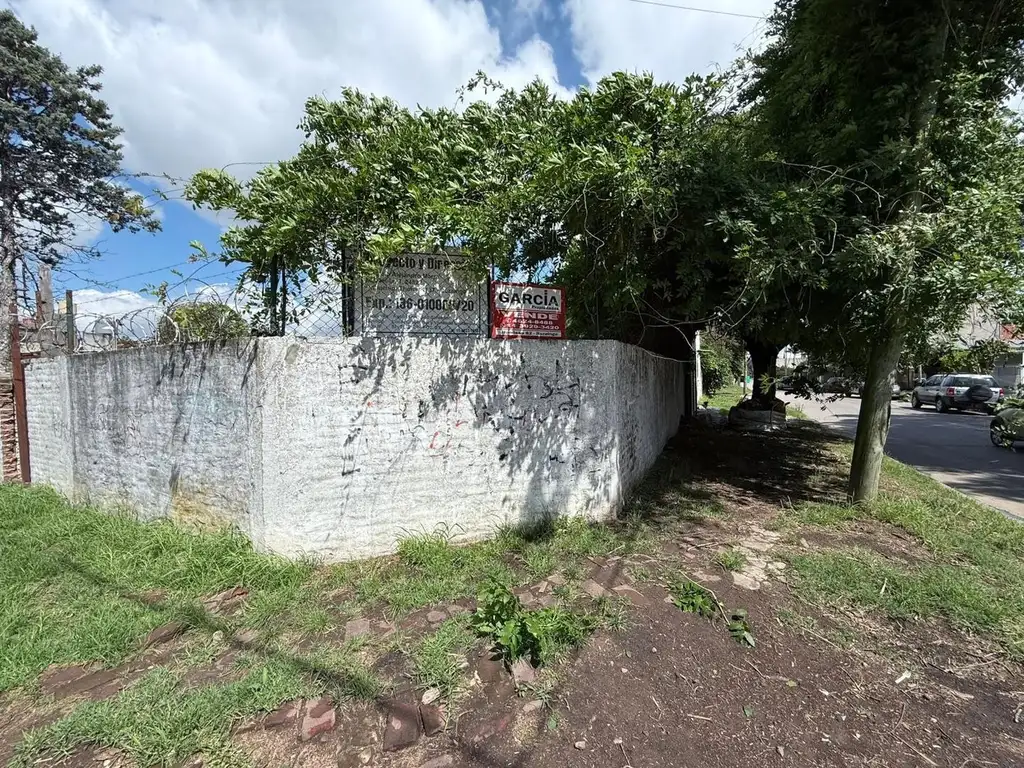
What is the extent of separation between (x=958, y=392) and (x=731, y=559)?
70.5ft

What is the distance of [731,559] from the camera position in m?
4.00

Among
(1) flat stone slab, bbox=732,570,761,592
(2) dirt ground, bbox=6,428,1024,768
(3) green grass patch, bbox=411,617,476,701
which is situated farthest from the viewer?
(1) flat stone slab, bbox=732,570,761,592

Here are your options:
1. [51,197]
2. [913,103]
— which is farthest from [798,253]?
[51,197]

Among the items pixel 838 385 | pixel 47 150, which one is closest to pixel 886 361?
pixel 838 385

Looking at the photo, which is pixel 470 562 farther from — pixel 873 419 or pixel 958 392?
pixel 958 392

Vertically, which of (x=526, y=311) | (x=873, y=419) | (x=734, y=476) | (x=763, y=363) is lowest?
(x=734, y=476)

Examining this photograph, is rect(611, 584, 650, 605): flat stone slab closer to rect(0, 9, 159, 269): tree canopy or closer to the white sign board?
the white sign board

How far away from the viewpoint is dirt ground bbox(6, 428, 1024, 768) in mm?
2227

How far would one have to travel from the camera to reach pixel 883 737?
2.33 meters

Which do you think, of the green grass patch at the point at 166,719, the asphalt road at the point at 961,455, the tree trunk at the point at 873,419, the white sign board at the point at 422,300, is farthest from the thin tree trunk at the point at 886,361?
the green grass patch at the point at 166,719

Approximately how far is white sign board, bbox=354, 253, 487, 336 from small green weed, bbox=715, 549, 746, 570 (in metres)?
2.70

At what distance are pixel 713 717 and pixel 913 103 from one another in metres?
5.57

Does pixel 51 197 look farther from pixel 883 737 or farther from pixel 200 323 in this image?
pixel 883 737

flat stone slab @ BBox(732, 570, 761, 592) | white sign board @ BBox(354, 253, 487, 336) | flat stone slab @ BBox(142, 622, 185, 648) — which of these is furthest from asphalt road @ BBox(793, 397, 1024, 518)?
flat stone slab @ BBox(142, 622, 185, 648)
